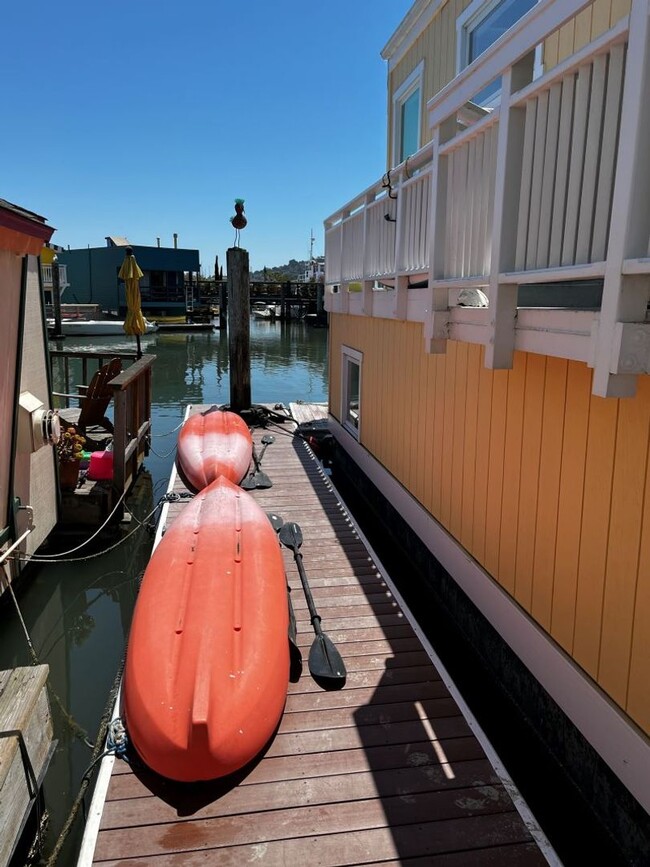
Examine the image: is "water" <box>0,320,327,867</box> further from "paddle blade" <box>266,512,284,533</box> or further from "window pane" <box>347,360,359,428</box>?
"window pane" <box>347,360,359,428</box>

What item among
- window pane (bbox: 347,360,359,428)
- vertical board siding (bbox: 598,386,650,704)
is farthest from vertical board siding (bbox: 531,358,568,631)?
window pane (bbox: 347,360,359,428)

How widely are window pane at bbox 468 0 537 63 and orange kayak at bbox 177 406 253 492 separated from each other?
538cm

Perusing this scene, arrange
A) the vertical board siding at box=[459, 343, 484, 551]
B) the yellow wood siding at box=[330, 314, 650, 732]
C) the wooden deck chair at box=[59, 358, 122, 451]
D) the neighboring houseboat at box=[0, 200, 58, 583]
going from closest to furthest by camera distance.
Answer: the yellow wood siding at box=[330, 314, 650, 732] → the vertical board siding at box=[459, 343, 484, 551] → the neighboring houseboat at box=[0, 200, 58, 583] → the wooden deck chair at box=[59, 358, 122, 451]

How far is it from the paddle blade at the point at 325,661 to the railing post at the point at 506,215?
7.25ft

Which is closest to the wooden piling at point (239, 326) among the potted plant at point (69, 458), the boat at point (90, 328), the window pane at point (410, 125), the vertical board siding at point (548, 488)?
the window pane at point (410, 125)

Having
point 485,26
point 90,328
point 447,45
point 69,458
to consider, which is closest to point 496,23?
point 485,26

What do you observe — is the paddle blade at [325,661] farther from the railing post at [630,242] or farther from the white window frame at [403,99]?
the white window frame at [403,99]

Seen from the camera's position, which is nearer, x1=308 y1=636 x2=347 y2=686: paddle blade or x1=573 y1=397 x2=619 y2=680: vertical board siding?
x1=573 y1=397 x2=619 y2=680: vertical board siding

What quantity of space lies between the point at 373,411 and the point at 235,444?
Result: 77.7 inches

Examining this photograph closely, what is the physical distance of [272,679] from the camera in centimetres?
347

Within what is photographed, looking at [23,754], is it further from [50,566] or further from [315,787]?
[50,566]

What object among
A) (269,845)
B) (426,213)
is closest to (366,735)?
(269,845)

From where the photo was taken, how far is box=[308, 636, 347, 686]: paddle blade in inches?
156

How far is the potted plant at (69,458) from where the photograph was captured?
7.05 m
